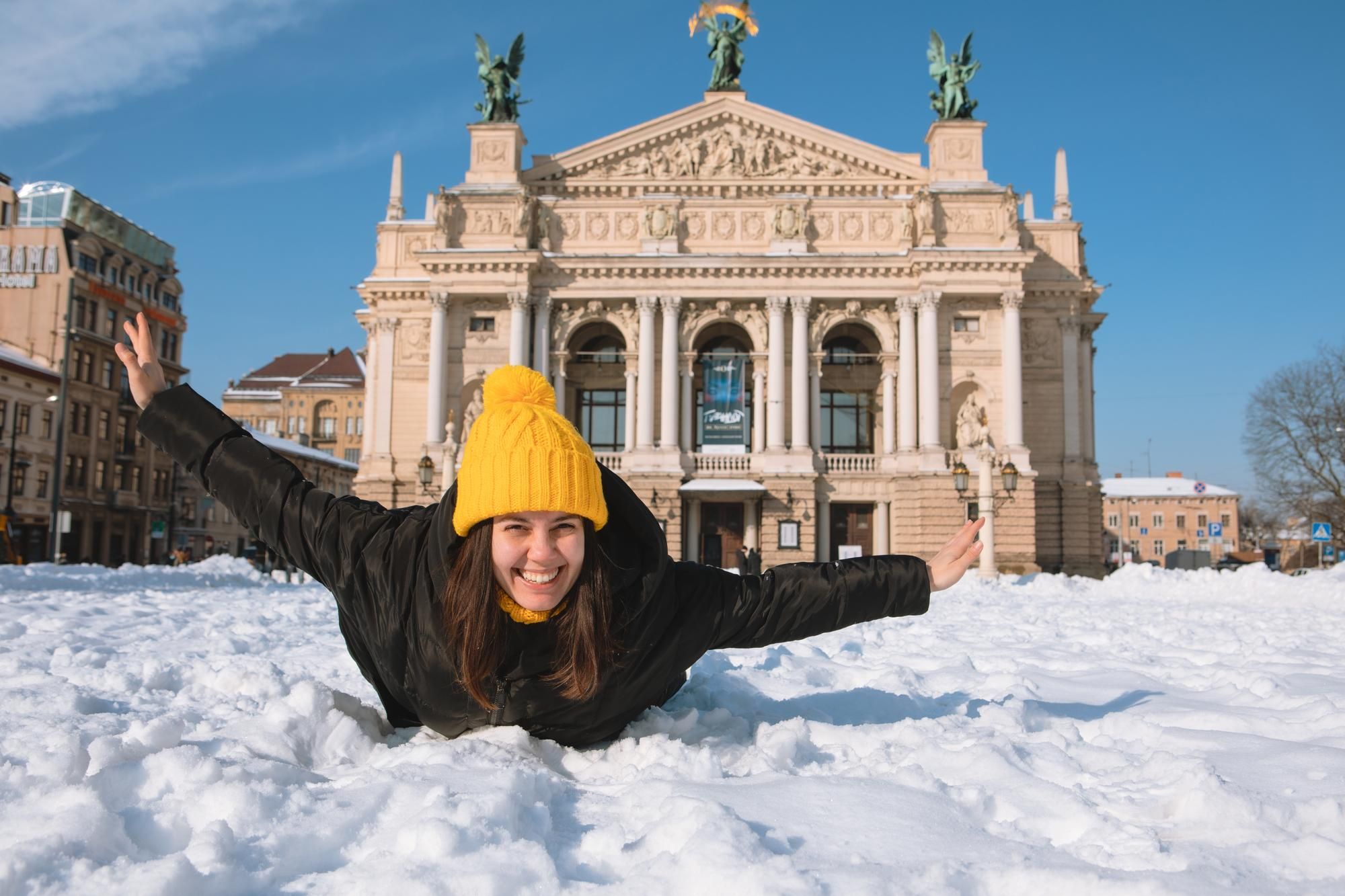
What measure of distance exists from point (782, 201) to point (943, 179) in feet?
19.5

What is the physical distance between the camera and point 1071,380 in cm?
3884

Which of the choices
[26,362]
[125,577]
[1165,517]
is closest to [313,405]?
[26,362]

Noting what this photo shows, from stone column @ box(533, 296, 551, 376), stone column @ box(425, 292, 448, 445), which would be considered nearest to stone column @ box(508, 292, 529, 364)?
stone column @ box(533, 296, 551, 376)

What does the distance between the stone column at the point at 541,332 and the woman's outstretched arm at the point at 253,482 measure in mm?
33812

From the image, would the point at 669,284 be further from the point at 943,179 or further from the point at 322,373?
the point at 322,373

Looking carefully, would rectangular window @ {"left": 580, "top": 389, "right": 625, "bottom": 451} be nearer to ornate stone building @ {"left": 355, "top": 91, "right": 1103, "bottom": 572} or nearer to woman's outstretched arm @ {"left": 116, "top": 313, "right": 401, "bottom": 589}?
ornate stone building @ {"left": 355, "top": 91, "right": 1103, "bottom": 572}

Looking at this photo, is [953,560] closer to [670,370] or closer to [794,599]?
[794,599]

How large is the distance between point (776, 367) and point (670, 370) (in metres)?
3.83

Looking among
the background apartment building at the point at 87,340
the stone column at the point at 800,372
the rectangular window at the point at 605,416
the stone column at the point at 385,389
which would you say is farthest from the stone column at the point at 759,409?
the background apartment building at the point at 87,340

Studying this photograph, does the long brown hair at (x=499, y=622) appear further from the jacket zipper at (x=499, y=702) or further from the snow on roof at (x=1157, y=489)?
the snow on roof at (x=1157, y=489)

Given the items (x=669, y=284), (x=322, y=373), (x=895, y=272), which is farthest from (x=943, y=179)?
(x=322, y=373)

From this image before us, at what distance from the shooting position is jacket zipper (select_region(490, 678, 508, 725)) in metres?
3.79

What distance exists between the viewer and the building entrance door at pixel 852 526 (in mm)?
37469

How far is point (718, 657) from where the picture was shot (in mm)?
6684
